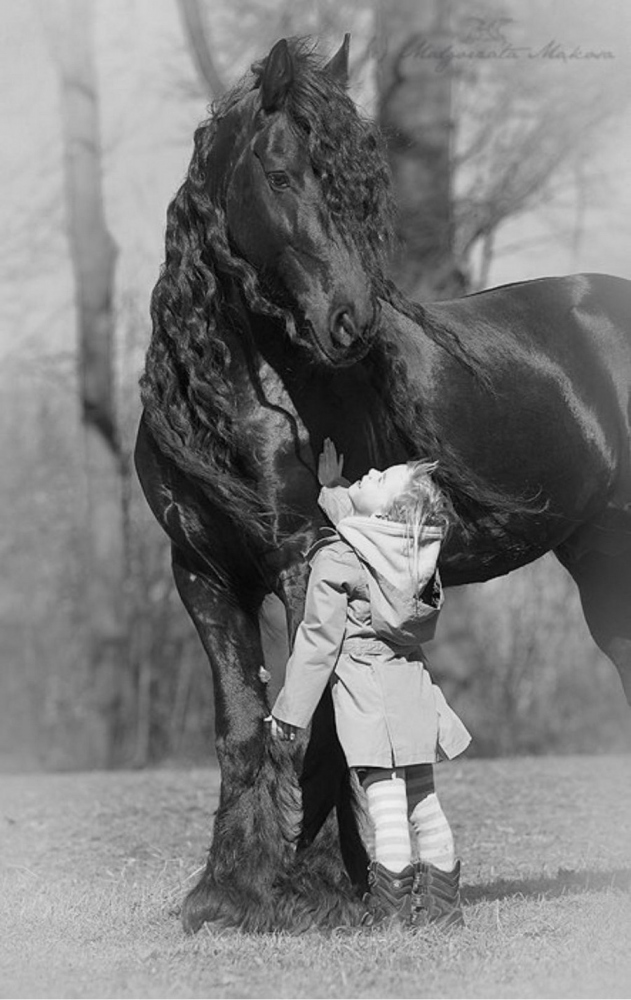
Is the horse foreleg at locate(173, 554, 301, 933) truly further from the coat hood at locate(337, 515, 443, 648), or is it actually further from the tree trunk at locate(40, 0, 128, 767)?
the tree trunk at locate(40, 0, 128, 767)

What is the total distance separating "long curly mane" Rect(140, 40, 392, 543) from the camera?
387cm

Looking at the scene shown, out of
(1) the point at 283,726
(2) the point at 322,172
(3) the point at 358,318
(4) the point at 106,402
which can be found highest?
(4) the point at 106,402

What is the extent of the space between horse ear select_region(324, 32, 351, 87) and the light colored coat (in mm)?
1209

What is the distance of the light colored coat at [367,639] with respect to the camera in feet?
12.7

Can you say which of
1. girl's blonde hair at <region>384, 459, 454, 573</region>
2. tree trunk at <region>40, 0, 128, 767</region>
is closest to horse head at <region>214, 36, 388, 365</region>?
girl's blonde hair at <region>384, 459, 454, 573</region>

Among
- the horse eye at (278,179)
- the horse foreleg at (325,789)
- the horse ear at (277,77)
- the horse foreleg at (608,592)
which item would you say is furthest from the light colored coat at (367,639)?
the horse foreleg at (608,592)

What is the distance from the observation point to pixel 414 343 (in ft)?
14.0

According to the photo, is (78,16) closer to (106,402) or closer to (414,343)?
(106,402)

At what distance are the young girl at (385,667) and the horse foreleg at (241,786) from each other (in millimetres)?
247

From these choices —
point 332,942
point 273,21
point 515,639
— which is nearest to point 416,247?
point 273,21

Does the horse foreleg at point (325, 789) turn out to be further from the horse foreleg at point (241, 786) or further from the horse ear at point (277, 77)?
the horse ear at point (277, 77)

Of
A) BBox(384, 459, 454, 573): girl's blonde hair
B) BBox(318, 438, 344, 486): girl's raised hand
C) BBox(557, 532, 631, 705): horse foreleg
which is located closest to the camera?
BBox(384, 459, 454, 573): girl's blonde hair

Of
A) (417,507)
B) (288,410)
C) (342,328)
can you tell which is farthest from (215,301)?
(417,507)

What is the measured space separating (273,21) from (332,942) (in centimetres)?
1021
